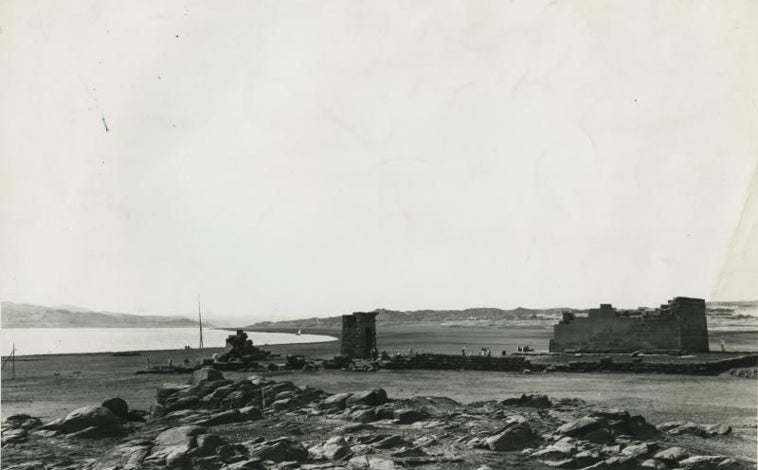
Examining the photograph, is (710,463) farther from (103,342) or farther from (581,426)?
(103,342)

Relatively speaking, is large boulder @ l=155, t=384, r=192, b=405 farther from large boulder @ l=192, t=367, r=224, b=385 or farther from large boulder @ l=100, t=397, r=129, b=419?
large boulder @ l=100, t=397, r=129, b=419

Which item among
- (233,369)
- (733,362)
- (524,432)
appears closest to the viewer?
(524,432)

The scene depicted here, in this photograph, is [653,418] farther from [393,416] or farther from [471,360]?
[471,360]

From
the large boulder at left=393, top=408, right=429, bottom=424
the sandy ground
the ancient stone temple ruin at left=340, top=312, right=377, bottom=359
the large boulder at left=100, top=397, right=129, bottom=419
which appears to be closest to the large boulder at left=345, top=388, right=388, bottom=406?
the large boulder at left=393, top=408, right=429, bottom=424

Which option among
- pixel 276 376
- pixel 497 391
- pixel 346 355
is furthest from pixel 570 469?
pixel 346 355

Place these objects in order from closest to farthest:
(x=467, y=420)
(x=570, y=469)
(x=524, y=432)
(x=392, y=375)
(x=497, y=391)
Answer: (x=570, y=469) → (x=524, y=432) → (x=467, y=420) → (x=497, y=391) → (x=392, y=375)

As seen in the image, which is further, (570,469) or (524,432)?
(524,432)

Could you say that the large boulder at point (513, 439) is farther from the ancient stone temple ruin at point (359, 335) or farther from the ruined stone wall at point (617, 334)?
the ancient stone temple ruin at point (359, 335)
